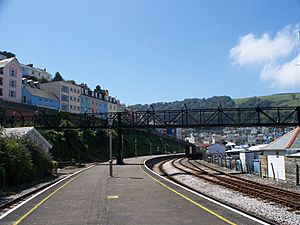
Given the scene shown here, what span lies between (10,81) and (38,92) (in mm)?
9734

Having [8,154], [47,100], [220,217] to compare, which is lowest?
[220,217]

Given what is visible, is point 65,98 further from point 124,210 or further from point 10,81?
point 124,210

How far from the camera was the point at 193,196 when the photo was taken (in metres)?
15.8

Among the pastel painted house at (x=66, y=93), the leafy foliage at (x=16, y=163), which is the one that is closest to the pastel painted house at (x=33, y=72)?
the pastel painted house at (x=66, y=93)

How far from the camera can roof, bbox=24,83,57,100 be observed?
7131 cm

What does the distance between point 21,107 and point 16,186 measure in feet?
124

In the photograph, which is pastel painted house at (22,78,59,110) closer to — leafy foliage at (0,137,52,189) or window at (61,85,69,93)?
window at (61,85,69,93)

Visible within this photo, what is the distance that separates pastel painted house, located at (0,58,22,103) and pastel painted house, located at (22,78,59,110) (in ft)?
7.02

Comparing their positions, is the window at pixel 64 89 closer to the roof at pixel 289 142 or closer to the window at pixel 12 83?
the window at pixel 12 83

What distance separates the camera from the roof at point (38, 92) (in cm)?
7131

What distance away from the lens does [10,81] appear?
213ft

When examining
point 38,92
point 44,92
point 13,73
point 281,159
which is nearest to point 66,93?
point 44,92

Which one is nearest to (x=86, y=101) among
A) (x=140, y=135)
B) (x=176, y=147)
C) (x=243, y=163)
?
(x=140, y=135)

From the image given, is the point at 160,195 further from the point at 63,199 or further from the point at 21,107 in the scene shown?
the point at 21,107
